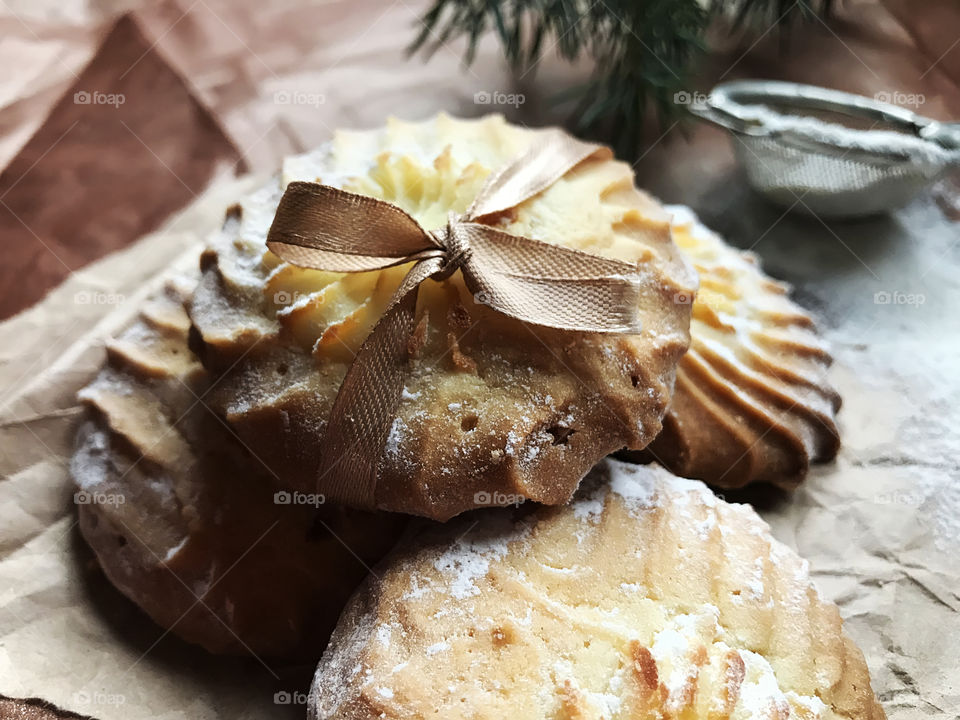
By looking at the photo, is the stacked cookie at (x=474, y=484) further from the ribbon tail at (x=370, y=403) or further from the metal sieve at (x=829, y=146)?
→ the metal sieve at (x=829, y=146)

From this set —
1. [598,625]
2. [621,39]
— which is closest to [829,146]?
[621,39]

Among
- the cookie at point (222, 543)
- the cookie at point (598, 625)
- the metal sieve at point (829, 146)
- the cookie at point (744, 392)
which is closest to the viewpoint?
the cookie at point (598, 625)

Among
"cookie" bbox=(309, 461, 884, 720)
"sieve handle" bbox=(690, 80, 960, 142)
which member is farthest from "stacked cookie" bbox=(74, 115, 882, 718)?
"sieve handle" bbox=(690, 80, 960, 142)

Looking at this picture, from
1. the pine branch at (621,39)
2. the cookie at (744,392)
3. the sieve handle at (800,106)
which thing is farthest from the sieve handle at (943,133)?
the cookie at (744,392)

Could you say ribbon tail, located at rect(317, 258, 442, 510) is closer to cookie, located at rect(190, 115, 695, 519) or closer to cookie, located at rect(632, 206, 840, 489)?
cookie, located at rect(190, 115, 695, 519)

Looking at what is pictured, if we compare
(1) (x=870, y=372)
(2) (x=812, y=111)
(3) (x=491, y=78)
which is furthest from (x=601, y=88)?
(1) (x=870, y=372)

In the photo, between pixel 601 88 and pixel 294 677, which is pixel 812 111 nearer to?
pixel 601 88
